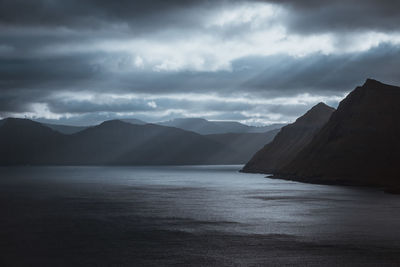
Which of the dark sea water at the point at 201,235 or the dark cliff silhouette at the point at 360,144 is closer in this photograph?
the dark sea water at the point at 201,235

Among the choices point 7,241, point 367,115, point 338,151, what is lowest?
point 7,241

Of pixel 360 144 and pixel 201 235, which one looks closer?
pixel 201 235

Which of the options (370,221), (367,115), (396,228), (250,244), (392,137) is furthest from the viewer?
(367,115)

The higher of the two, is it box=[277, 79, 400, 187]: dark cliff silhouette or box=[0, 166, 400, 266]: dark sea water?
box=[277, 79, 400, 187]: dark cliff silhouette

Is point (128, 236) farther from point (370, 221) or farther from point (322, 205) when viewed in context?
point (322, 205)

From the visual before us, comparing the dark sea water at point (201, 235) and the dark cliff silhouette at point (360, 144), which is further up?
the dark cliff silhouette at point (360, 144)

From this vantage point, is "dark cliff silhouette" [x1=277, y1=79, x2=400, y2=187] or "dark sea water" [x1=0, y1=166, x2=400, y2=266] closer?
"dark sea water" [x1=0, y1=166, x2=400, y2=266]

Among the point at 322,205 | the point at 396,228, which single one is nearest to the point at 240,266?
the point at 396,228

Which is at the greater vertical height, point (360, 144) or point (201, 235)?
point (360, 144)
